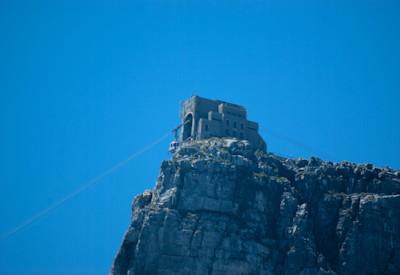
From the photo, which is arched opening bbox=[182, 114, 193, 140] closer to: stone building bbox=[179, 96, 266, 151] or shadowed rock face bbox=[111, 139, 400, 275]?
stone building bbox=[179, 96, 266, 151]

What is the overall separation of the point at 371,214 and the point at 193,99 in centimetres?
5124

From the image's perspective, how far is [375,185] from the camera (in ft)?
522

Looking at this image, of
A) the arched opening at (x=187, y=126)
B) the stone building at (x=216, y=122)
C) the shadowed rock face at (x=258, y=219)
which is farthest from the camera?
the arched opening at (x=187, y=126)

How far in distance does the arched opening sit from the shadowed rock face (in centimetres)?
1472

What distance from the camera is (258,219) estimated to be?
15488cm

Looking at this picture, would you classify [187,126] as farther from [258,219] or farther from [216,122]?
[258,219]

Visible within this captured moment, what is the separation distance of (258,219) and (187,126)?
1447 inches

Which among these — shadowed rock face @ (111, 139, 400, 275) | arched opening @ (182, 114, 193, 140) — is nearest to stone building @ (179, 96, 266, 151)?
arched opening @ (182, 114, 193, 140)

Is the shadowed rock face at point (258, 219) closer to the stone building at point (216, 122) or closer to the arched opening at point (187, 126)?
the stone building at point (216, 122)

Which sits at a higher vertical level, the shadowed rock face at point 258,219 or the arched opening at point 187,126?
the arched opening at point 187,126

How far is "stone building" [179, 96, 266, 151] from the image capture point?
571ft

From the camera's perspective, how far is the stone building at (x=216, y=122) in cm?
17400

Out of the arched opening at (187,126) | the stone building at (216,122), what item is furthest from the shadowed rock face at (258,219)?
the arched opening at (187,126)

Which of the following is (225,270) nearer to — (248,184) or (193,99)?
(248,184)
